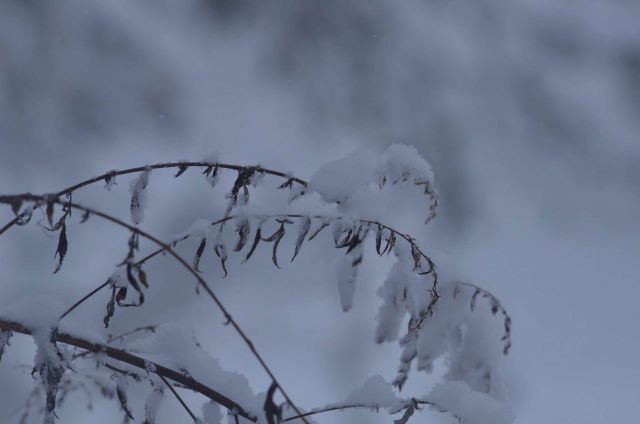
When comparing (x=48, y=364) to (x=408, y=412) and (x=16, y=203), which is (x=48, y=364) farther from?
(x=408, y=412)

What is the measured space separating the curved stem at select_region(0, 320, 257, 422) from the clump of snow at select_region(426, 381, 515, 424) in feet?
0.99

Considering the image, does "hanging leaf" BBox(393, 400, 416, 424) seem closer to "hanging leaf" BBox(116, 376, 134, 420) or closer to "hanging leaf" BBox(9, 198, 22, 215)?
"hanging leaf" BBox(116, 376, 134, 420)

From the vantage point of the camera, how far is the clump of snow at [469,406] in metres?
1.08

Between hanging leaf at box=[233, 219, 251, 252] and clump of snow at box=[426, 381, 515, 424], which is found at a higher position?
hanging leaf at box=[233, 219, 251, 252]

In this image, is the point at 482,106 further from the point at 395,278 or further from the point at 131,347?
the point at 131,347

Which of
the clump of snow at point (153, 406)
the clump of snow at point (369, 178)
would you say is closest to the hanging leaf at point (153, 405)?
the clump of snow at point (153, 406)

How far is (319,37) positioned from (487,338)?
326 cm

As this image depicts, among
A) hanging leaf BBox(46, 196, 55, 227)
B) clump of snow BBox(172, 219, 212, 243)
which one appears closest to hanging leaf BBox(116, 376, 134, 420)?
clump of snow BBox(172, 219, 212, 243)

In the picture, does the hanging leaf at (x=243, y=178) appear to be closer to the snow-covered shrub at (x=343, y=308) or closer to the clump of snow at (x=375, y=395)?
the snow-covered shrub at (x=343, y=308)

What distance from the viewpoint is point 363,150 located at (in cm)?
123

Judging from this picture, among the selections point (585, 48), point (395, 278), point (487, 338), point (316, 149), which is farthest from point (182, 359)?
point (585, 48)

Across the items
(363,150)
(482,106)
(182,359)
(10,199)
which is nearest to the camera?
(10,199)

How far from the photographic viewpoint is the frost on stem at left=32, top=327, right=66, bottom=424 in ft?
2.86

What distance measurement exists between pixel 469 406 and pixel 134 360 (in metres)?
0.52
